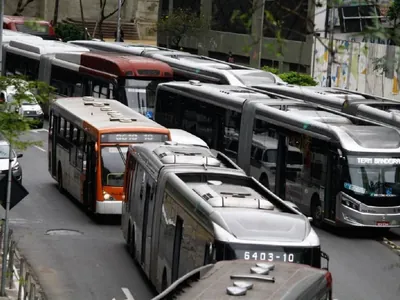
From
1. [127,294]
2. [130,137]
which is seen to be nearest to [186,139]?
[130,137]

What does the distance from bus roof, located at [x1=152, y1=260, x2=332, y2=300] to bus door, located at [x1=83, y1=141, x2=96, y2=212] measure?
43.2 feet

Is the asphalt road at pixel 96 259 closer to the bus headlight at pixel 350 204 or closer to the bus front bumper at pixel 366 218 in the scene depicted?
the bus front bumper at pixel 366 218

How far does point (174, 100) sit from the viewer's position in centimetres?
3412

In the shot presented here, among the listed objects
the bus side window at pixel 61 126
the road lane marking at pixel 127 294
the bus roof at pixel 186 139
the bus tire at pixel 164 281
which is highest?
the bus roof at pixel 186 139

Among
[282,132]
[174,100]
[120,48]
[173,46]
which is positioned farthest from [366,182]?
[173,46]

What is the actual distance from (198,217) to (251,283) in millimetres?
5108

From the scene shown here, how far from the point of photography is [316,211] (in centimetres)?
2581

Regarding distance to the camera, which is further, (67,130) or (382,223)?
(67,130)

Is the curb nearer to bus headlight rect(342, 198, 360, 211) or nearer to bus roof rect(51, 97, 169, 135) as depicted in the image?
bus headlight rect(342, 198, 360, 211)

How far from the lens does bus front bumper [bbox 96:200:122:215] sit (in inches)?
960

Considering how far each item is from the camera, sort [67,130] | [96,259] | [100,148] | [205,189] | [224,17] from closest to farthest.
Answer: [205,189] → [96,259] → [100,148] → [67,130] → [224,17]

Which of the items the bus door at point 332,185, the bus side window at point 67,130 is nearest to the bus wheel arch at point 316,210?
the bus door at point 332,185

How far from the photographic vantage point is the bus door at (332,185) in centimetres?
2506

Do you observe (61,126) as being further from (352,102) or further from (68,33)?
(68,33)
